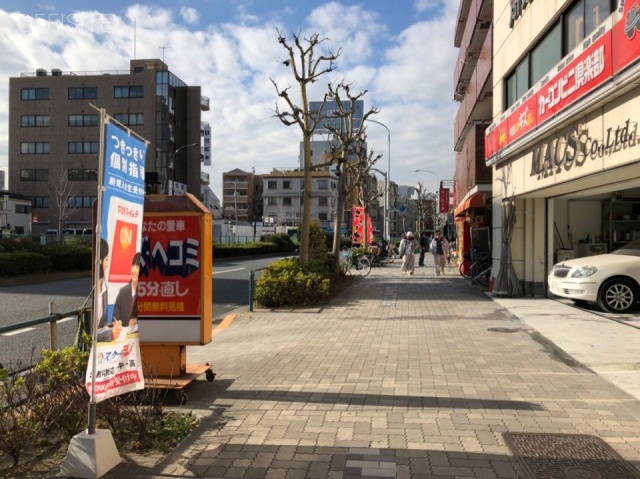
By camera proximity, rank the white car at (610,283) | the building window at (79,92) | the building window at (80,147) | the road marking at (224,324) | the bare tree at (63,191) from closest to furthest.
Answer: the road marking at (224,324) → the white car at (610,283) → the bare tree at (63,191) → the building window at (80,147) → the building window at (79,92)

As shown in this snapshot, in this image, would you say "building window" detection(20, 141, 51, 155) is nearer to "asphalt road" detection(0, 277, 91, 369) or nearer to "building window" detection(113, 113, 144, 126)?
"building window" detection(113, 113, 144, 126)

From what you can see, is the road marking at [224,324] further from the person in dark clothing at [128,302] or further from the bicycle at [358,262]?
the bicycle at [358,262]

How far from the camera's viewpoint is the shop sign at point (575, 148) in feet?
26.4

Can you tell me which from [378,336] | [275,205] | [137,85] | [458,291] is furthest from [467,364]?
[275,205]

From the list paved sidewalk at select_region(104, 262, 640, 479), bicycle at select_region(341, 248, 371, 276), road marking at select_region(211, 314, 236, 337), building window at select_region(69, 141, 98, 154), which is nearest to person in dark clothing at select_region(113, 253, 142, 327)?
paved sidewalk at select_region(104, 262, 640, 479)

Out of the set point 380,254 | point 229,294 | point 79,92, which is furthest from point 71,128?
point 229,294

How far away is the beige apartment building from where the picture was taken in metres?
72.4

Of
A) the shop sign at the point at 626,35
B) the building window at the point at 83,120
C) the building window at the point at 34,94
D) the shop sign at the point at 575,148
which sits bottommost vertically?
the shop sign at the point at 575,148

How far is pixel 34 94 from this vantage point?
2918 inches

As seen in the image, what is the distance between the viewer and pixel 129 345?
418 cm

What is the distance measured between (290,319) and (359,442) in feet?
23.9

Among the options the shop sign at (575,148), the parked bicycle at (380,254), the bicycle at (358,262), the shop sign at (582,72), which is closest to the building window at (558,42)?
the shop sign at (582,72)

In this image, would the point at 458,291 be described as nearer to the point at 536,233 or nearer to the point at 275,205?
the point at 536,233

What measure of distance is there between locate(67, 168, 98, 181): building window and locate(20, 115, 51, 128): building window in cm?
721
